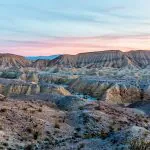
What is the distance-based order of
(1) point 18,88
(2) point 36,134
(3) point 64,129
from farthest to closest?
(1) point 18,88 → (3) point 64,129 → (2) point 36,134

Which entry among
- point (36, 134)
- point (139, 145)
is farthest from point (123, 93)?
point (139, 145)

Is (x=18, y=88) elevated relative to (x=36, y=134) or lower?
lower


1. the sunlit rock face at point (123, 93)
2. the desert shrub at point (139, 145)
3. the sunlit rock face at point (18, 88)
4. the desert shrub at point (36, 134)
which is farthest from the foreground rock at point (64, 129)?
the sunlit rock face at point (123, 93)

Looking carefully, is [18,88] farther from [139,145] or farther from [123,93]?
[139,145]

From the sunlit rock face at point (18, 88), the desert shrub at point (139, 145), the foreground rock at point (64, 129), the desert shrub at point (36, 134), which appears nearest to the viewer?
Result: the desert shrub at point (139, 145)

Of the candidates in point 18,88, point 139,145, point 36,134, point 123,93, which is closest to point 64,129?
point 36,134

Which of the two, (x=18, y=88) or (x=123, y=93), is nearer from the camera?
(x=18, y=88)

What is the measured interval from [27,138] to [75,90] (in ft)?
285

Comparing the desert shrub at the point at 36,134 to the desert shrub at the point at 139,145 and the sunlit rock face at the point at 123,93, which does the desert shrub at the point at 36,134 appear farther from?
the sunlit rock face at the point at 123,93

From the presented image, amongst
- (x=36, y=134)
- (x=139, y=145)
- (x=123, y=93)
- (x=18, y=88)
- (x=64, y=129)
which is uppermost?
(x=139, y=145)

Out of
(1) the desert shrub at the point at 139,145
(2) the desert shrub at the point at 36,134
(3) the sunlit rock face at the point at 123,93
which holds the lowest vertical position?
(3) the sunlit rock face at the point at 123,93

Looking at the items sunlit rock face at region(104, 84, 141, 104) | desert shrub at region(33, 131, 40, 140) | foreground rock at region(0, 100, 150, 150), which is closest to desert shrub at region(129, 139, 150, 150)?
foreground rock at region(0, 100, 150, 150)

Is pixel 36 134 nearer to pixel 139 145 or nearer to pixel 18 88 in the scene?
pixel 139 145

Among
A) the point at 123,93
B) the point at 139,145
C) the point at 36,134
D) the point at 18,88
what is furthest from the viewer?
the point at 123,93
